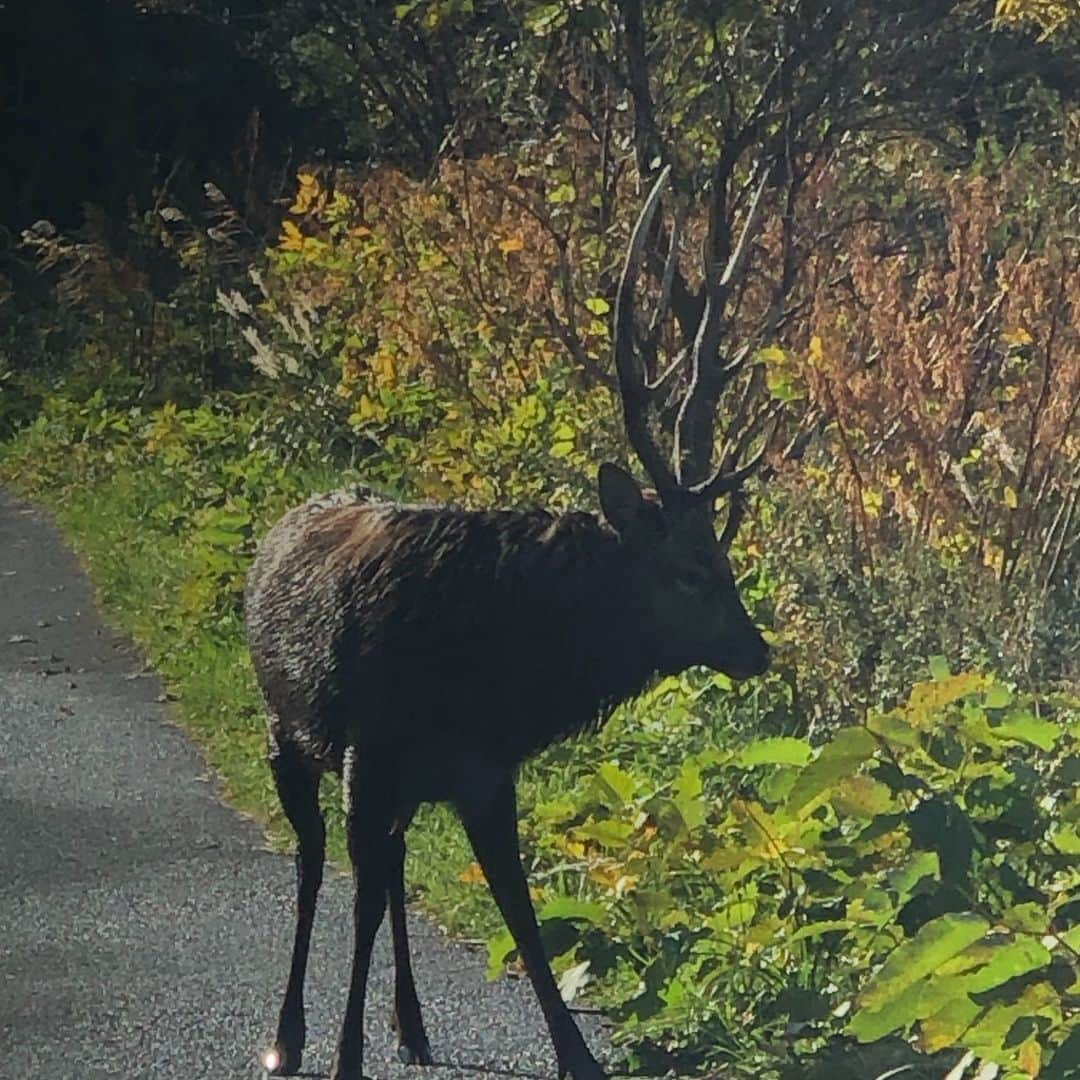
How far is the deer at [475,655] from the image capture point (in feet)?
18.7

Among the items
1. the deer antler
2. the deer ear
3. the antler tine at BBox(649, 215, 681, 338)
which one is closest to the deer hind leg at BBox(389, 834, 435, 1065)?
the deer ear

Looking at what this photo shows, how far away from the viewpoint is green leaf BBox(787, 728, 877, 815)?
201 inches

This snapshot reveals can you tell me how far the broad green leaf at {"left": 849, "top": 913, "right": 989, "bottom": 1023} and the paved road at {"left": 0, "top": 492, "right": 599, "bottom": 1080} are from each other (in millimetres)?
1379

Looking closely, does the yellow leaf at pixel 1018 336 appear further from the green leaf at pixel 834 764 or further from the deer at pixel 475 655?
the green leaf at pixel 834 764

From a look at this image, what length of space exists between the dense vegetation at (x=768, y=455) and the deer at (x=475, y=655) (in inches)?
15.3

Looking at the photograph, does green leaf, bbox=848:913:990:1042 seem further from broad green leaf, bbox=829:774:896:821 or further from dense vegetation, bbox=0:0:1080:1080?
broad green leaf, bbox=829:774:896:821

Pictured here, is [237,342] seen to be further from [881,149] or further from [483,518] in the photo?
[483,518]

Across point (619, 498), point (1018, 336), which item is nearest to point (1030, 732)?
point (619, 498)

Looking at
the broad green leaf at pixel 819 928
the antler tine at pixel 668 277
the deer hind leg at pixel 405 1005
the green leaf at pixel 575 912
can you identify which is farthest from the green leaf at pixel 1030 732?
the antler tine at pixel 668 277

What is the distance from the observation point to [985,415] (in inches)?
322

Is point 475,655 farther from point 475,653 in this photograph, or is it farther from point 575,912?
point 575,912

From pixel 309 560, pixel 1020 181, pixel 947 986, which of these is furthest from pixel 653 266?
pixel 947 986

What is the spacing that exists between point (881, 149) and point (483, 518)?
6413mm

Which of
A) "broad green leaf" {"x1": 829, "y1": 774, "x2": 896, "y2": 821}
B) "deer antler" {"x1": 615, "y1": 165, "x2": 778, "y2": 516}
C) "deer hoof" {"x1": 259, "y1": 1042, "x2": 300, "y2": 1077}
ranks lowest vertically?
"deer hoof" {"x1": 259, "y1": 1042, "x2": 300, "y2": 1077}
